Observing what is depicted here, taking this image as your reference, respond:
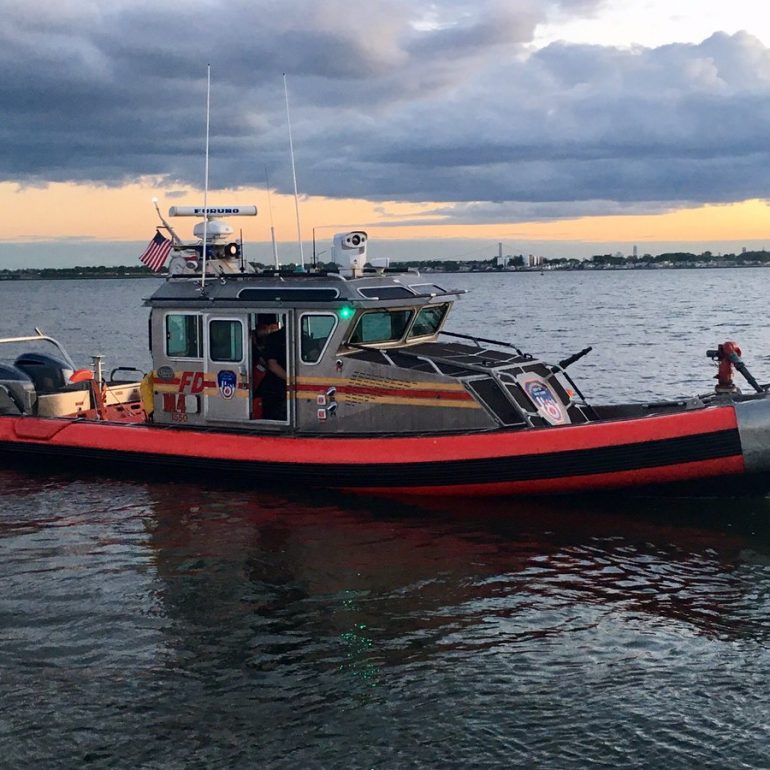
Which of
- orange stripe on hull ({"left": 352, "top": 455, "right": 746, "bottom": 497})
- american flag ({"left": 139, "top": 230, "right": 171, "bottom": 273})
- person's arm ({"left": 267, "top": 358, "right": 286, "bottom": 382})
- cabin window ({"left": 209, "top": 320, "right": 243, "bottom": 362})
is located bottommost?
orange stripe on hull ({"left": 352, "top": 455, "right": 746, "bottom": 497})

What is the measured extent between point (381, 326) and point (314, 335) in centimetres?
84

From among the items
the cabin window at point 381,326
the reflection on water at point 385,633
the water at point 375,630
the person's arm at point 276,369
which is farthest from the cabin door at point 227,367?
the cabin window at point 381,326

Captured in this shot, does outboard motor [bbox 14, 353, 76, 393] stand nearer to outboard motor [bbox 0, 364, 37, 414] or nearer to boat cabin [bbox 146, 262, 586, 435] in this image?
outboard motor [bbox 0, 364, 37, 414]

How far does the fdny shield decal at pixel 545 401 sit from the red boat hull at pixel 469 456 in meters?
0.89

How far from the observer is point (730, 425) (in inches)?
394

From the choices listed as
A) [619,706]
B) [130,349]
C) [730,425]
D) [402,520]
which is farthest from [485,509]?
[130,349]

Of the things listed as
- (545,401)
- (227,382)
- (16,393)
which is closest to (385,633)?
(545,401)

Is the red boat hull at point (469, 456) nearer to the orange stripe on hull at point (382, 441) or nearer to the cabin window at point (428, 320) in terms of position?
the orange stripe on hull at point (382, 441)

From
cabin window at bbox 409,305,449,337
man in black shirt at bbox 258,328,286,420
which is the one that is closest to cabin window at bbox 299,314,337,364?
man in black shirt at bbox 258,328,286,420

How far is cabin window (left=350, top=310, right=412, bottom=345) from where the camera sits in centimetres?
1174

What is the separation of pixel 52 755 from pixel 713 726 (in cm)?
411

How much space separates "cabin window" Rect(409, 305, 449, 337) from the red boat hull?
1871 mm

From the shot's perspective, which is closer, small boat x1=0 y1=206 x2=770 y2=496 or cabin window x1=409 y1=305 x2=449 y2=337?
small boat x1=0 y1=206 x2=770 y2=496

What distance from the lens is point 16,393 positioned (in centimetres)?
1416
